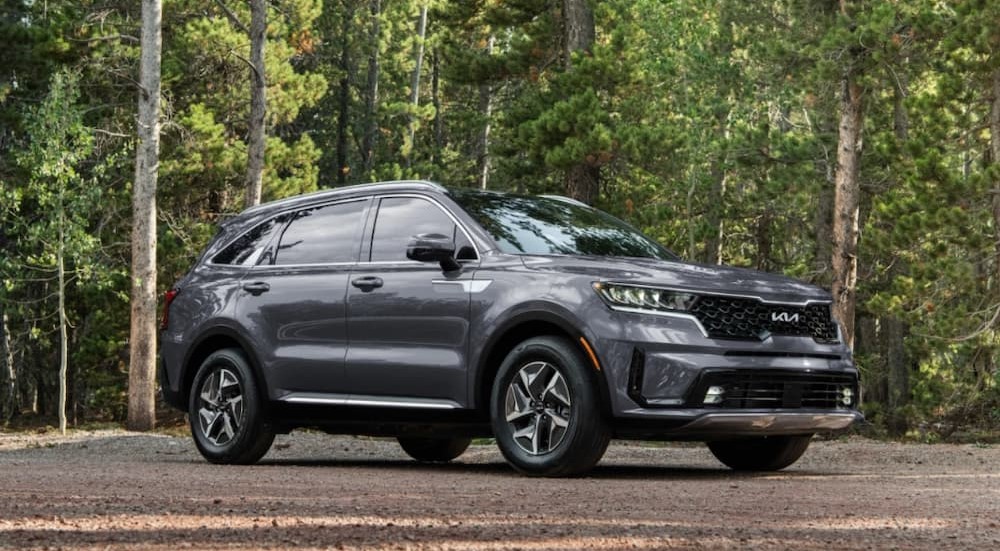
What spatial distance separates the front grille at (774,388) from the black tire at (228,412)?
3.80 meters

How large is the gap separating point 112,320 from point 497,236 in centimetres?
2543

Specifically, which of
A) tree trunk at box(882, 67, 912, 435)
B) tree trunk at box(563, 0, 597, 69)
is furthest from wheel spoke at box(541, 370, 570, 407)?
tree trunk at box(882, 67, 912, 435)

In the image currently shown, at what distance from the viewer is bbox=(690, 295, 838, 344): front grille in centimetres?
854

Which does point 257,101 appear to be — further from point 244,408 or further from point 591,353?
point 591,353

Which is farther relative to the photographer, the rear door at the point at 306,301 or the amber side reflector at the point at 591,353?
the rear door at the point at 306,301

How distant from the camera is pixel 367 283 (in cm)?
985

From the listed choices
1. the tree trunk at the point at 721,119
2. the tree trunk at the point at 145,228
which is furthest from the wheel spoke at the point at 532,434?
the tree trunk at the point at 721,119

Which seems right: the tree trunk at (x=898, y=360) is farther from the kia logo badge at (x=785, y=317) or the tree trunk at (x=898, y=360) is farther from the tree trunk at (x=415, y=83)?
the kia logo badge at (x=785, y=317)

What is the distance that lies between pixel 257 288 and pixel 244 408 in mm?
937

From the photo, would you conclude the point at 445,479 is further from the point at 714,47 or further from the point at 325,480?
the point at 714,47

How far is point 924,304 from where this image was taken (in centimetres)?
2278

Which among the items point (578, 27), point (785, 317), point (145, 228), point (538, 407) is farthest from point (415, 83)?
point (538, 407)

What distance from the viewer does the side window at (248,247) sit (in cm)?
1107

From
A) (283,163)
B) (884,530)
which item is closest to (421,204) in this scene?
(884,530)
